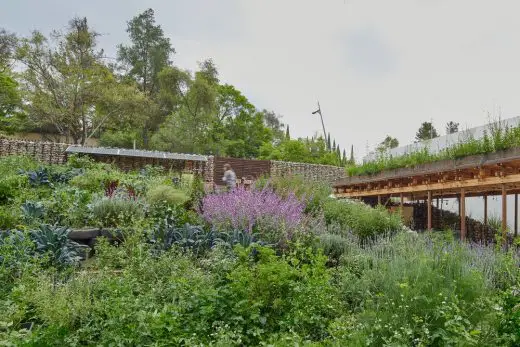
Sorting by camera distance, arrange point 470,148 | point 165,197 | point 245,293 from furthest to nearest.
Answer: point 470,148 → point 165,197 → point 245,293

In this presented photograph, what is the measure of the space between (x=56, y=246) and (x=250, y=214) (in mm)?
2202

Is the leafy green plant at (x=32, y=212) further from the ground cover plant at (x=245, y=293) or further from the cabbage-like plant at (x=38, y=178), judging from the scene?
the cabbage-like plant at (x=38, y=178)

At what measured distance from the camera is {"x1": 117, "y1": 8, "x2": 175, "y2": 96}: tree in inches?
1243

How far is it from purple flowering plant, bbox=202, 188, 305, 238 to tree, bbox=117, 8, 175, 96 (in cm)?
2818

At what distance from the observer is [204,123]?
1045 inches

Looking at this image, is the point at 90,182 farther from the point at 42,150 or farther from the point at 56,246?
the point at 42,150

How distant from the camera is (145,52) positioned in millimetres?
31891

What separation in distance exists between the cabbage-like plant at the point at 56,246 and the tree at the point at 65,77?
58.1 ft

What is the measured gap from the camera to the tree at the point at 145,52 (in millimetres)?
31578

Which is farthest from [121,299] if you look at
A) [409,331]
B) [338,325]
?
[409,331]

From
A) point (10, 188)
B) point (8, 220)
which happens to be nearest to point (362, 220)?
point (8, 220)

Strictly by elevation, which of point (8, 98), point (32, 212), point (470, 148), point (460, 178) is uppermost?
point (8, 98)

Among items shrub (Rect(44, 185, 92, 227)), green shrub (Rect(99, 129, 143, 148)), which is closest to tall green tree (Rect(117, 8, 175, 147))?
green shrub (Rect(99, 129, 143, 148))

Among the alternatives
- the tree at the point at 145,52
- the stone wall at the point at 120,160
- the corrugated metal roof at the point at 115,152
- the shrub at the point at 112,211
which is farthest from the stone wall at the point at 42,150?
the tree at the point at 145,52
